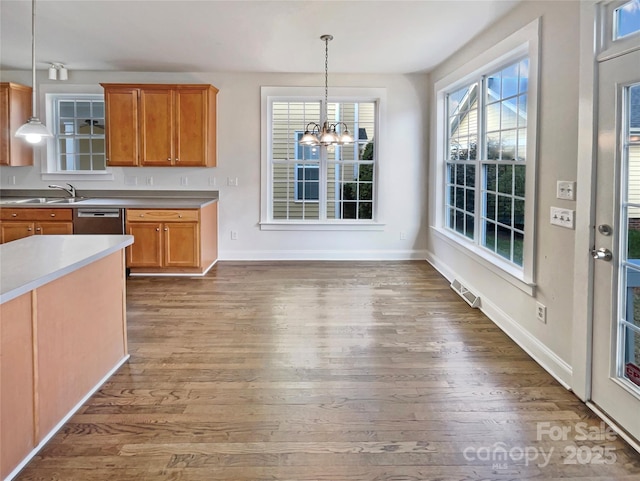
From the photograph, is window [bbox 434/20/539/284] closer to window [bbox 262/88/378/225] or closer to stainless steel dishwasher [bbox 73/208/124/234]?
window [bbox 262/88/378/225]

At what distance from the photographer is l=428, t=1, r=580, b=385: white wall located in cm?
271

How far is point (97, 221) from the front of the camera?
208 inches

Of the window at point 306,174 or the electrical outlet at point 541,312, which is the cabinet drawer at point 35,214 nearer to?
the window at point 306,174

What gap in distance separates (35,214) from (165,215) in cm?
148

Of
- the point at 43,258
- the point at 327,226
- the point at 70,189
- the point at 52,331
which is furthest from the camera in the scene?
the point at 327,226

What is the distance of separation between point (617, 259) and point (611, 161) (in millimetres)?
481

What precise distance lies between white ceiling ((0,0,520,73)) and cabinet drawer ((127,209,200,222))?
5.77 ft

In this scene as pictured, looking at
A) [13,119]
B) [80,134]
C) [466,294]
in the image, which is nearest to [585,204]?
[466,294]

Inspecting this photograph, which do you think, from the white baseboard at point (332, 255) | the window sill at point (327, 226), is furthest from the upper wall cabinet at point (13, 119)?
the window sill at point (327, 226)

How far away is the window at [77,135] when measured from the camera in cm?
625

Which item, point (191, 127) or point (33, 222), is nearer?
point (33, 222)

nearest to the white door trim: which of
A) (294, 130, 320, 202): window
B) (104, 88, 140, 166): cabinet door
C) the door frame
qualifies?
the door frame

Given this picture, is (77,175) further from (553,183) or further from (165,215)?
(553,183)

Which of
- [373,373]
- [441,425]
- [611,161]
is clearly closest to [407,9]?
[611,161]
